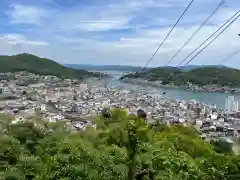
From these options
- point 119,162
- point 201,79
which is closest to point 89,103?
point 201,79

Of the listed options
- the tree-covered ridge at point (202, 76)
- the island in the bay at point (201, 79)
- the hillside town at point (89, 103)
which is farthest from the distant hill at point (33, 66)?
the tree-covered ridge at point (202, 76)

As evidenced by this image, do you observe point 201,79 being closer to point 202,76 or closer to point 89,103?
point 202,76

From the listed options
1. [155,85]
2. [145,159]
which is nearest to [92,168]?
[145,159]

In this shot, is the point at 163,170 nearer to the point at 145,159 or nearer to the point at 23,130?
the point at 145,159

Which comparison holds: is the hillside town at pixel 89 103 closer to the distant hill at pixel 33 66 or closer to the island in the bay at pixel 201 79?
the distant hill at pixel 33 66

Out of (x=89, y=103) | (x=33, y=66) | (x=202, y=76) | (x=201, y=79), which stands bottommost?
(x=89, y=103)

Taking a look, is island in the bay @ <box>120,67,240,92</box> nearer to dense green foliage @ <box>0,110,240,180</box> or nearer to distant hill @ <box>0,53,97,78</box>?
distant hill @ <box>0,53,97,78</box>
